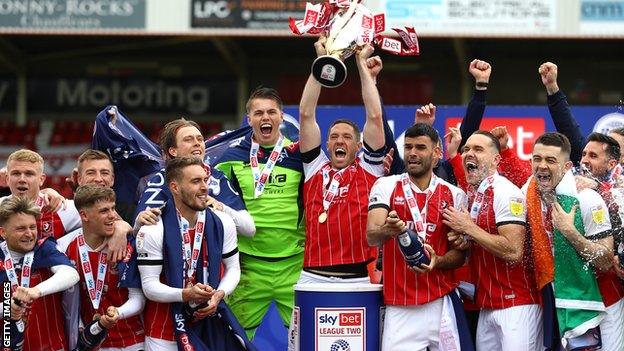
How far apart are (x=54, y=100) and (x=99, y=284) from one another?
13373 mm

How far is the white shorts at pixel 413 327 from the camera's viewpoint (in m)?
6.63

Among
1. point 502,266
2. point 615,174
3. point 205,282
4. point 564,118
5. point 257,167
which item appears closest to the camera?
point 205,282

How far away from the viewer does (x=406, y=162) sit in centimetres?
679

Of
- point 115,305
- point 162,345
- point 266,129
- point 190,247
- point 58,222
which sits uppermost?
point 266,129

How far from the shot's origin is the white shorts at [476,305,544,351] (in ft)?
21.9

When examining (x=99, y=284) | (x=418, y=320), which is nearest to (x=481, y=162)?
(x=418, y=320)

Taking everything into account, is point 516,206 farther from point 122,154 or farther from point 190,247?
point 122,154

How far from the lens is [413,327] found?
6.65m

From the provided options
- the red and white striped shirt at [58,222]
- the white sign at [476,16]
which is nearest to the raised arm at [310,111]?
the red and white striped shirt at [58,222]

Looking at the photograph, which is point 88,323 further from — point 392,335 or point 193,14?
point 193,14

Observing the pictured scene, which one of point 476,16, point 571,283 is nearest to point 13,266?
point 571,283

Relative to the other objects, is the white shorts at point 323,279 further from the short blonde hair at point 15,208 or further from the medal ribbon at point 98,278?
the short blonde hair at point 15,208

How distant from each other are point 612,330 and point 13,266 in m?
3.36

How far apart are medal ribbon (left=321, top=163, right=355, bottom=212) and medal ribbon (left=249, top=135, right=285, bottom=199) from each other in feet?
1.25
